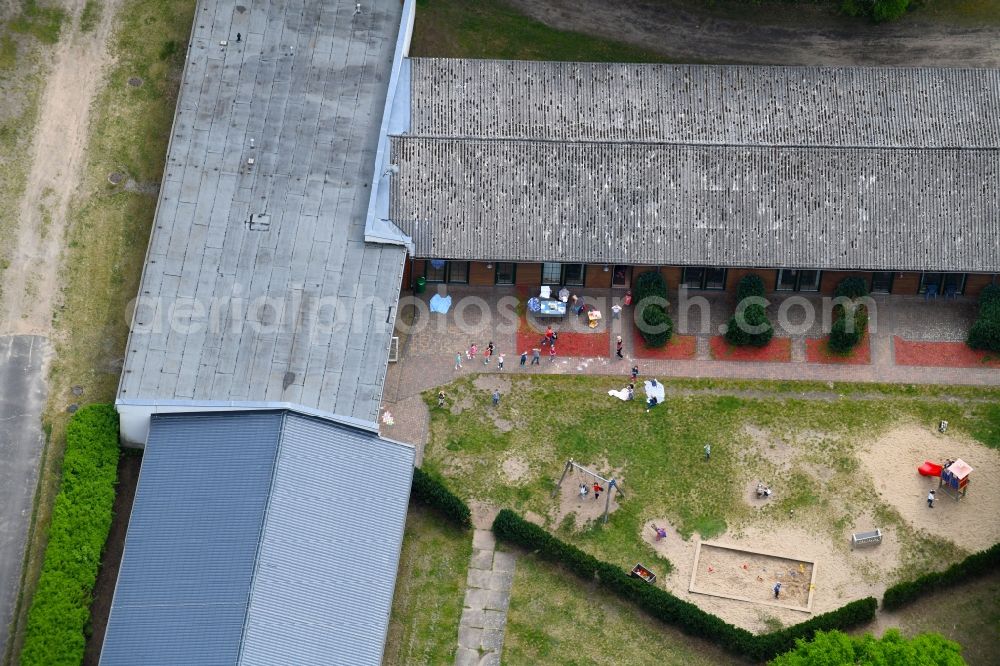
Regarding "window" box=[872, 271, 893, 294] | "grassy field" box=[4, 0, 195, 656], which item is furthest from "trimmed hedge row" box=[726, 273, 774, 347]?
"grassy field" box=[4, 0, 195, 656]

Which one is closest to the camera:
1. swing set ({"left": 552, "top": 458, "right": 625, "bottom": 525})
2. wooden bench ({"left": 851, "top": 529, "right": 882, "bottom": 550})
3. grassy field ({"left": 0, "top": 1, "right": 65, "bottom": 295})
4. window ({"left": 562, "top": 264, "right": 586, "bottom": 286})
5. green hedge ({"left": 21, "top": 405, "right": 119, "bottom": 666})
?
green hedge ({"left": 21, "top": 405, "right": 119, "bottom": 666})

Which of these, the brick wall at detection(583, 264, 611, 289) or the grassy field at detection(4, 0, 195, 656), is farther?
the brick wall at detection(583, 264, 611, 289)

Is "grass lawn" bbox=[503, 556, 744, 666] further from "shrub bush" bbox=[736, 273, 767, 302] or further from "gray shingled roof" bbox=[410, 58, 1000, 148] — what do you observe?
"gray shingled roof" bbox=[410, 58, 1000, 148]

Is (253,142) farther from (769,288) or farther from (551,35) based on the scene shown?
(769,288)

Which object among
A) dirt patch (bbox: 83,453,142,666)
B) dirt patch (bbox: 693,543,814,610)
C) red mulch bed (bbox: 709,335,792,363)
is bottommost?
dirt patch (bbox: 83,453,142,666)

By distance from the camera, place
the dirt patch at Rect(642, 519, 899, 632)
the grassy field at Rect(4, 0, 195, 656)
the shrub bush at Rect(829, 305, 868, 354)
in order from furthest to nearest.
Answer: the shrub bush at Rect(829, 305, 868, 354), the grassy field at Rect(4, 0, 195, 656), the dirt patch at Rect(642, 519, 899, 632)

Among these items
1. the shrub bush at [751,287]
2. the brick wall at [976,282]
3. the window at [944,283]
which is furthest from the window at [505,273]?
the brick wall at [976,282]

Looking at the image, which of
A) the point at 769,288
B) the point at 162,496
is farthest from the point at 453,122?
the point at 162,496
